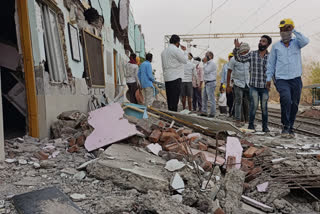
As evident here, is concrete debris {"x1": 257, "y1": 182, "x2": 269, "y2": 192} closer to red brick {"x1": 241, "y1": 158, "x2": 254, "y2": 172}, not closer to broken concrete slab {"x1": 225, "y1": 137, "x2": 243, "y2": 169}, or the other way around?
red brick {"x1": 241, "y1": 158, "x2": 254, "y2": 172}

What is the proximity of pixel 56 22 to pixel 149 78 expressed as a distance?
9.82 ft

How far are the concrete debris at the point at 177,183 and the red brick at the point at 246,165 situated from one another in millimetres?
947

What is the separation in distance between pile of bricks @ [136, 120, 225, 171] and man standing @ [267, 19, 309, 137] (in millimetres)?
1722

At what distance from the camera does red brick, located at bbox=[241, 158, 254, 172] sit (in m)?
3.05

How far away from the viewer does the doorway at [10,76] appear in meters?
5.03

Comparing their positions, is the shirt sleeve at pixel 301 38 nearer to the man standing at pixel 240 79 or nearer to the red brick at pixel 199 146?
the man standing at pixel 240 79

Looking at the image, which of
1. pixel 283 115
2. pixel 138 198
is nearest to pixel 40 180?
pixel 138 198

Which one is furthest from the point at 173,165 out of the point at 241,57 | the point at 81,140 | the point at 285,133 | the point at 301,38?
the point at 241,57

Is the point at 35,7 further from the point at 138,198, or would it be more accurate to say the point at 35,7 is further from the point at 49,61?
the point at 138,198

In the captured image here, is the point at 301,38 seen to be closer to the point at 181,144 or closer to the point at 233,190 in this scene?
the point at 181,144

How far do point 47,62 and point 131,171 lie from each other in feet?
9.30

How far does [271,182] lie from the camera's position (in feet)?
9.20

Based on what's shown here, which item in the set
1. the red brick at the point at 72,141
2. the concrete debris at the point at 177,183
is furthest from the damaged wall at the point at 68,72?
the concrete debris at the point at 177,183

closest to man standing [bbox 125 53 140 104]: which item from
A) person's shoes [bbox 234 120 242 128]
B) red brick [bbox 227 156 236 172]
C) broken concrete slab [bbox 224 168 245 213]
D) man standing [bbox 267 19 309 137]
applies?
person's shoes [bbox 234 120 242 128]
